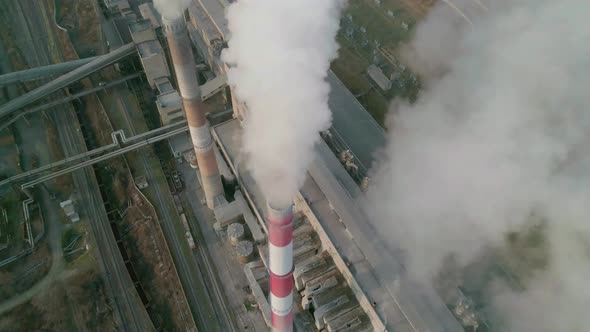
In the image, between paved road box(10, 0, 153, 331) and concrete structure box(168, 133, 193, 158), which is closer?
paved road box(10, 0, 153, 331)

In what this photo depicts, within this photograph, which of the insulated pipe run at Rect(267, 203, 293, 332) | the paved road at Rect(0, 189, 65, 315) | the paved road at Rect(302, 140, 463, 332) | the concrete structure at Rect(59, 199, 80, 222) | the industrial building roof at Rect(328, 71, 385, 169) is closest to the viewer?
the insulated pipe run at Rect(267, 203, 293, 332)

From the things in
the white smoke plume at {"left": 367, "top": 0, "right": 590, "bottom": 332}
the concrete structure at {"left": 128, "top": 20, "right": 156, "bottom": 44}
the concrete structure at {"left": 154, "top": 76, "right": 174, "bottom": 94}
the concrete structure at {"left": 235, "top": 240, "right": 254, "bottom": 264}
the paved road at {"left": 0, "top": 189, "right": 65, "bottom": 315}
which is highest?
the white smoke plume at {"left": 367, "top": 0, "right": 590, "bottom": 332}

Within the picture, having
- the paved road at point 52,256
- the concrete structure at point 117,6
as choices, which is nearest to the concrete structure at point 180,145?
the paved road at point 52,256

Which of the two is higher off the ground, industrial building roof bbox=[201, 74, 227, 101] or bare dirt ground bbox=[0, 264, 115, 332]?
industrial building roof bbox=[201, 74, 227, 101]

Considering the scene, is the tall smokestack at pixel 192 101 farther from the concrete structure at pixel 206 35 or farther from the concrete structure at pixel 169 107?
the concrete structure at pixel 206 35

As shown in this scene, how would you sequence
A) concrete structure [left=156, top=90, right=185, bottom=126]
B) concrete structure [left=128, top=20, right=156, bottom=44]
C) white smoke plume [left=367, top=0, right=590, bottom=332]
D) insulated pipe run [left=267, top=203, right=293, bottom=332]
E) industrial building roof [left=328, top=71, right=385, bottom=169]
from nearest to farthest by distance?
insulated pipe run [left=267, top=203, right=293, bottom=332]
white smoke plume [left=367, top=0, right=590, bottom=332]
industrial building roof [left=328, top=71, right=385, bottom=169]
concrete structure [left=156, top=90, right=185, bottom=126]
concrete structure [left=128, top=20, right=156, bottom=44]

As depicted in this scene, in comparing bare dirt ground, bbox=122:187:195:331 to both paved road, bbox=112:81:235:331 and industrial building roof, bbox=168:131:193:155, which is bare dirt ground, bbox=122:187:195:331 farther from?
industrial building roof, bbox=168:131:193:155

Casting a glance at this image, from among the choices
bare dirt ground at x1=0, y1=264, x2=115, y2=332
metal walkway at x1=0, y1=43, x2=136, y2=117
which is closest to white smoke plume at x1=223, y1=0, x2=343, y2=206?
bare dirt ground at x1=0, y1=264, x2=115, y2=332
